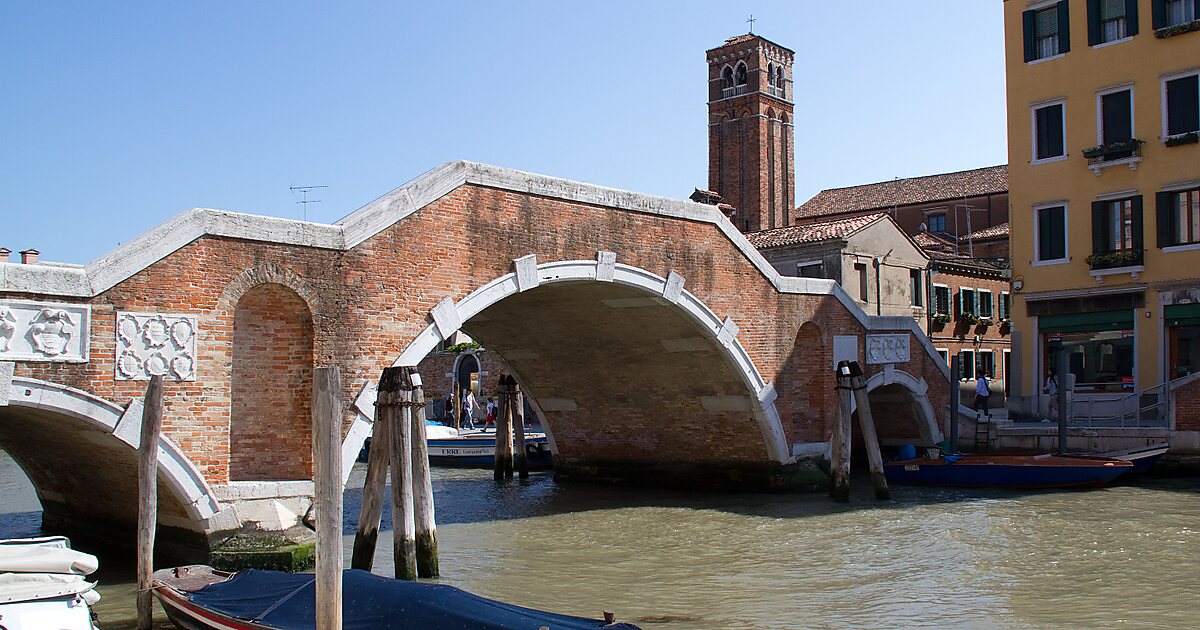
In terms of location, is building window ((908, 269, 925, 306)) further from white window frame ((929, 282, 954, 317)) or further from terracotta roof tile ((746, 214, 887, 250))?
terracotta roof tile ((746, 214, 887, 250))

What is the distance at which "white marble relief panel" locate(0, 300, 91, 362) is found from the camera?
795 cm

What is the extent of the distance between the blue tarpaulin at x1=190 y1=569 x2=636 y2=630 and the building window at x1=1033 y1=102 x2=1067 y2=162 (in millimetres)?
15080

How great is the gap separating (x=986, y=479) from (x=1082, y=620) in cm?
731

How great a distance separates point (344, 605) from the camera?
6395mm

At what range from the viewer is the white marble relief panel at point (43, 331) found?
7949 mm

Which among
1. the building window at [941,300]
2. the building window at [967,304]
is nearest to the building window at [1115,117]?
the building window at [941,300]

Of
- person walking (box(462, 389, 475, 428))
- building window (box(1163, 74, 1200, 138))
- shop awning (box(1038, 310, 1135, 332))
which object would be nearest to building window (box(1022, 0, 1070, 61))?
building window (box(1163, 74, 1200, 138))

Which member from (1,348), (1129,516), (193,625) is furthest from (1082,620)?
(1,348)

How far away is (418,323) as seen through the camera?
10.6m

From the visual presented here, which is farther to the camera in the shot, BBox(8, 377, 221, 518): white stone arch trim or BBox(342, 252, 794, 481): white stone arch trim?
BBox(342, 252, 794, 481): white stone arch trim

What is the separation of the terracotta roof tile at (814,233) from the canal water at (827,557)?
353 inches

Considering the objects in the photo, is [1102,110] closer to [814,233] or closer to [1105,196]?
[1105,196]

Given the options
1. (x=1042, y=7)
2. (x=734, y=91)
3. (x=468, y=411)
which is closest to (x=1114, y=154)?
(x=1042, y=7)

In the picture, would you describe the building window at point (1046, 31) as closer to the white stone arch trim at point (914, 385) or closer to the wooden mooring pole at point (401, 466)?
the white stone arch trim at point (914, 385)
